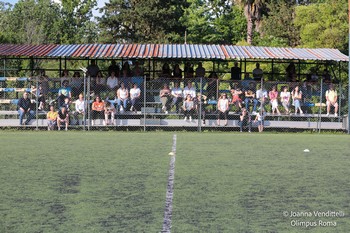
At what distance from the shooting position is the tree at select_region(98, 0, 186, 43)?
69.3 m

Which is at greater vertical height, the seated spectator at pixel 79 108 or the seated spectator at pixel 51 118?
the seated spectator at pixel 79 108

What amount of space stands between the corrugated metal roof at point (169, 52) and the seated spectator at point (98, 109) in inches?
117

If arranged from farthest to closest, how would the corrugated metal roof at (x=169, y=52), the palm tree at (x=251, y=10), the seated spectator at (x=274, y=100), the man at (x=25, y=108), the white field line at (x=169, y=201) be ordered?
the palm tree at (x=251, y=10)
the corrugated metal roof at (x=169, y=52)
the seated spectator at (x=274, y=100)
the man at (x=25, y=108)
the white field line at (x=169, y=201)

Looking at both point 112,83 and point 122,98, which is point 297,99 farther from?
point 112,83

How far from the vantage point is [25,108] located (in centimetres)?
2561

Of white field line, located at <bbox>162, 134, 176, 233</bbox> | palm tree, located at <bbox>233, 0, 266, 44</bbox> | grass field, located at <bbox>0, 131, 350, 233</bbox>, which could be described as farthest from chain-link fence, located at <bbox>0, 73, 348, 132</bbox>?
palm tree, located at <bbox>233, 0, 266, 44</bbox>

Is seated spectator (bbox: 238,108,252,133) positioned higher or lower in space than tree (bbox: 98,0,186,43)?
lower

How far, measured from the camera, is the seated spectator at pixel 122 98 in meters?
25.8

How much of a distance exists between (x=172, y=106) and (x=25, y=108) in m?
5.13

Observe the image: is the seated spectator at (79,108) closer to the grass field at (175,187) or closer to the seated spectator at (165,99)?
the seated spectator at (165,99)

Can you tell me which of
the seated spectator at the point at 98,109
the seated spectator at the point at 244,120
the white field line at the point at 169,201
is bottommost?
the white field line at the point at 169,201

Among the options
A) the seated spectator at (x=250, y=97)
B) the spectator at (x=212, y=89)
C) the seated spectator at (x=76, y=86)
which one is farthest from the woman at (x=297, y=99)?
the seated spectator at (x=76, y=86)

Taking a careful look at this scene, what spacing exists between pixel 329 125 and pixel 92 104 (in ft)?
27.8

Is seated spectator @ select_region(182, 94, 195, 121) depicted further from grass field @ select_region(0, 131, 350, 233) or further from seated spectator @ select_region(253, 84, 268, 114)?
grass field @ select_region(0, 131, 350, 233)
